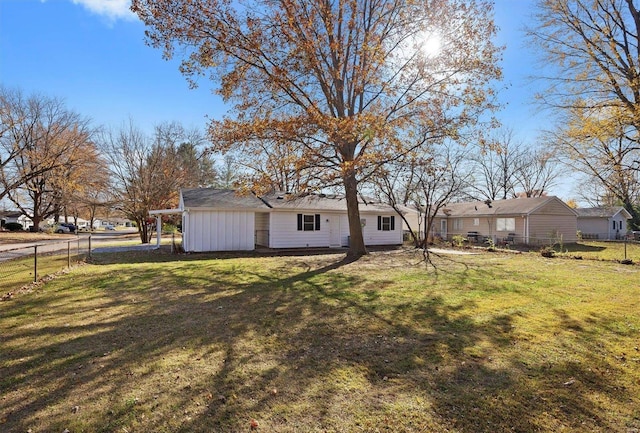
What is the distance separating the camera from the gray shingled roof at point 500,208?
80.5 feet

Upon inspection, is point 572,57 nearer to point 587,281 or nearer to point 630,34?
point 630,34

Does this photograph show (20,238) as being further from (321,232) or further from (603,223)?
(603,223)

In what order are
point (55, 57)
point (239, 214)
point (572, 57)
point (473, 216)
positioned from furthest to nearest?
1. point (473, 216)
2. point (239, 214)
3. point (55, 57)
4. point (572, 57)

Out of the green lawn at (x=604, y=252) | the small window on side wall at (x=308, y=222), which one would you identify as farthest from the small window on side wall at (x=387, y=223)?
the green lawn at (x=604, y=252)

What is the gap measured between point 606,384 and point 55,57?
58.9 feet

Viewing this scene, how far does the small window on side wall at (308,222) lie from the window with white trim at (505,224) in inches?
615

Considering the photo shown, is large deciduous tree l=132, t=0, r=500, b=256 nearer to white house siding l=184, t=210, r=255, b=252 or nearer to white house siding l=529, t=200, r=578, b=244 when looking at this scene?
white house siding l=184, t=210, r=255, b=252

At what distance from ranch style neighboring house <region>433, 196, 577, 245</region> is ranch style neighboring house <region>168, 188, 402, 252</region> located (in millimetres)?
7859

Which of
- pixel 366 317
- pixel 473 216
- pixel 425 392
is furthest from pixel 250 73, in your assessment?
pixel 473 216

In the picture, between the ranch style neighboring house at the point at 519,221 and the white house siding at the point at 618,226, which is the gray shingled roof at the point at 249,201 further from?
the white house siding at the point at 618,226

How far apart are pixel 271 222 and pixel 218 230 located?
2842mm

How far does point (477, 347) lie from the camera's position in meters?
4.48

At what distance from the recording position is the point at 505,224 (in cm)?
2653

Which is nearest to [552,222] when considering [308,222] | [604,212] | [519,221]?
[519,221]
